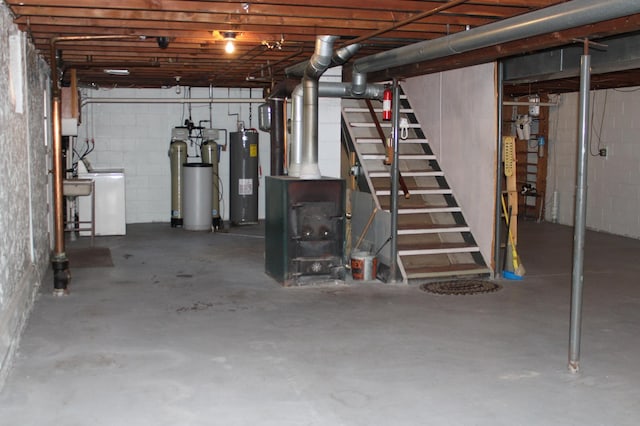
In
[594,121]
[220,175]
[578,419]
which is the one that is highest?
[594,121]

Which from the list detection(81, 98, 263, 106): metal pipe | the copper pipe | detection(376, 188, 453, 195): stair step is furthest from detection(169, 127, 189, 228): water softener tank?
the copper pipe

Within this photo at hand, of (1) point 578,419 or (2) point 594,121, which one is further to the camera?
(2) point 594,121

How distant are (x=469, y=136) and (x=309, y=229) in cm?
202

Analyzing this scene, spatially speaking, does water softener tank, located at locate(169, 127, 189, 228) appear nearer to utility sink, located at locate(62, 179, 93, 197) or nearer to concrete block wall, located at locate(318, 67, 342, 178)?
utility sink, located at locate(62, 179, 93, 197)

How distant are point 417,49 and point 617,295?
10.0 feet

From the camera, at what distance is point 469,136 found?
24.5 ft

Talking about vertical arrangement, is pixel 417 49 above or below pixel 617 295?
above

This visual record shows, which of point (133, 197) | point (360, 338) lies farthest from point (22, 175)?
point (133, 197)

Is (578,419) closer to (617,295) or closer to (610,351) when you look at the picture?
(610,351)

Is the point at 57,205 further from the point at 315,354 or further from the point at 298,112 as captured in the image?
the point at 315,354

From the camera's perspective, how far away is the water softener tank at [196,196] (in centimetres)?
1095

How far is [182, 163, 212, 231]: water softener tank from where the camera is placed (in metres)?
11.0

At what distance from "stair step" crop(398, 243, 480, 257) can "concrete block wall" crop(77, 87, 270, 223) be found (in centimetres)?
512

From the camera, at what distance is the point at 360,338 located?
5.12 m
